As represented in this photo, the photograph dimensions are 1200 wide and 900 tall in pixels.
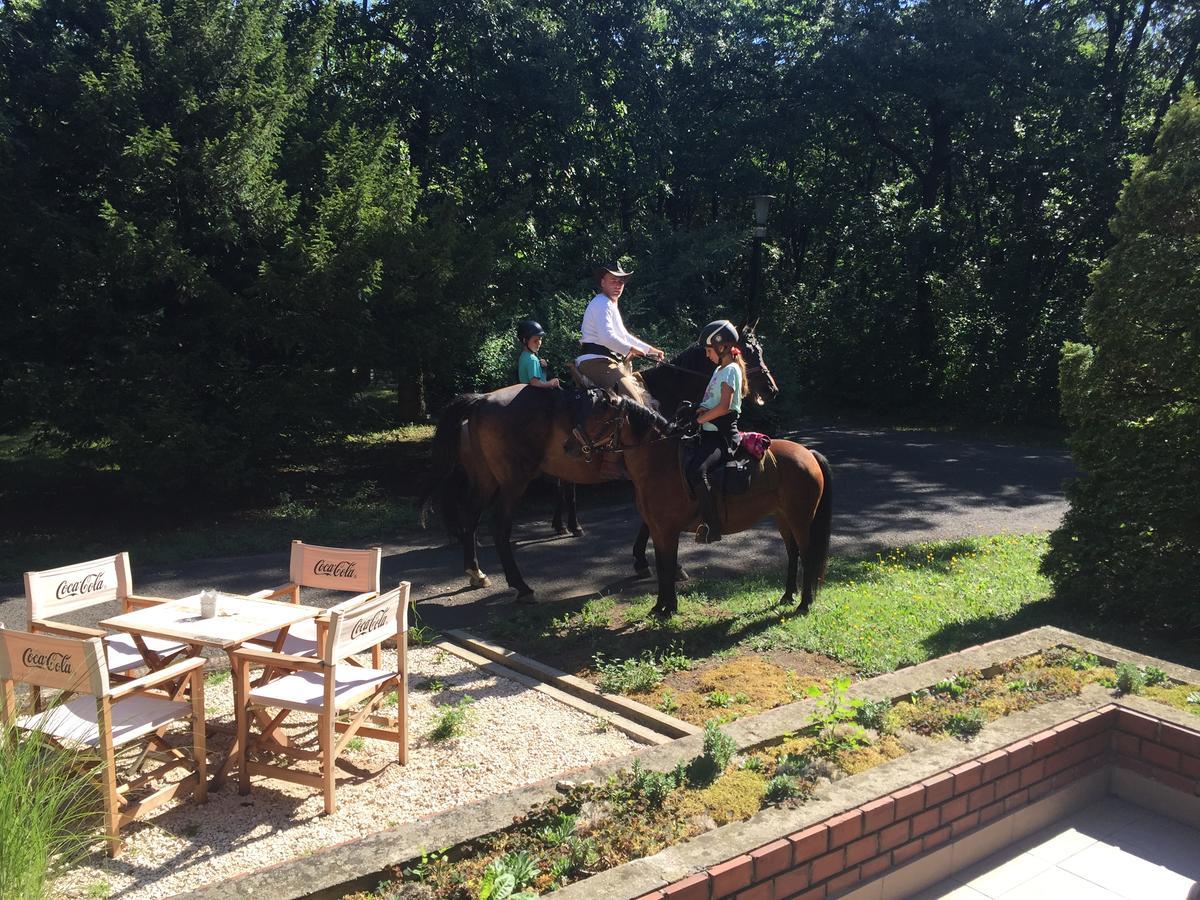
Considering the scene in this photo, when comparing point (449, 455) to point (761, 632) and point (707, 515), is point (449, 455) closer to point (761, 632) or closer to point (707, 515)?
point (707, 515)

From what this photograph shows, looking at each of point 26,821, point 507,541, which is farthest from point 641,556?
point 26,821

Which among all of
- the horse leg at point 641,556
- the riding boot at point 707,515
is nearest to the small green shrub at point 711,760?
the riding boot at point 707,515

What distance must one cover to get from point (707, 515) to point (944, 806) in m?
3.82

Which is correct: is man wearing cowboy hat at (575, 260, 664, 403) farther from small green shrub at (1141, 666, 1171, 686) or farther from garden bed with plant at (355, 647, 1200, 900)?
small green shrub at (1141, 666, 1171, 686)

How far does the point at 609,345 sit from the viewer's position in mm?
9023

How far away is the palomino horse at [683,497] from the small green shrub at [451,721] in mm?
2305

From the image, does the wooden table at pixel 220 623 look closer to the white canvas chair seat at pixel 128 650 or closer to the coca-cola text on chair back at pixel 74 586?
the white canvas chair seat at pixel 128 650

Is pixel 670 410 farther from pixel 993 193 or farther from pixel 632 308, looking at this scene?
pixel 993 193

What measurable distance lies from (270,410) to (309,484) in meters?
3.23

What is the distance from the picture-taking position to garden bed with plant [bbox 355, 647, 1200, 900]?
→ 3303 mm

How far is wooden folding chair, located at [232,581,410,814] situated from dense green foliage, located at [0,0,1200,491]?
733 cm

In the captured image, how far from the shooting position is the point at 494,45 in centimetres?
1742

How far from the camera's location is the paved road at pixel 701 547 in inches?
357

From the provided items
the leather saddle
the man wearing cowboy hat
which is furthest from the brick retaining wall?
the man wearing cowboy hat
